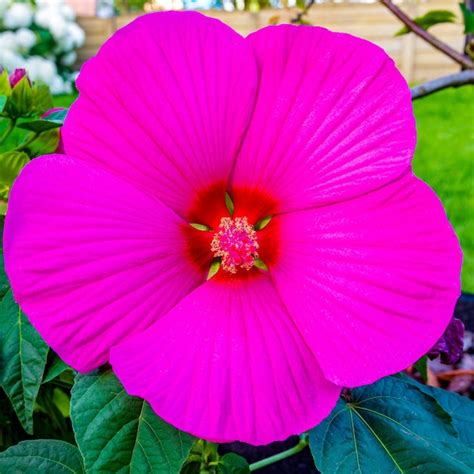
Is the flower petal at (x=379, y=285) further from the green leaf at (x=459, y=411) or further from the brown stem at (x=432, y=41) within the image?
the brown stem at (x=432, y=41)

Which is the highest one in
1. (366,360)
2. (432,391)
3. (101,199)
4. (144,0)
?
(101,199)

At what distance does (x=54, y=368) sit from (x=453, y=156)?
3.29m

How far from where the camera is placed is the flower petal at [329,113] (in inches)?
19.5

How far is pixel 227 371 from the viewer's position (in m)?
0.48

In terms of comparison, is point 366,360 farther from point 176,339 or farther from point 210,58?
point 210,58

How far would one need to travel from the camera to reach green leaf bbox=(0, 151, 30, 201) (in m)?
0.70

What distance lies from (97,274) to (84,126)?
11 centimetres

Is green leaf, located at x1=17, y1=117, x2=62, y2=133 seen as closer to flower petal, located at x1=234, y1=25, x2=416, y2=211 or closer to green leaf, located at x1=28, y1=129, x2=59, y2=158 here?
green leaf, located at x1=28, y1=129, x2=59, y2=158

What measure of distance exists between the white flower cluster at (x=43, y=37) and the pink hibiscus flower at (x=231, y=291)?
5730 millimetres

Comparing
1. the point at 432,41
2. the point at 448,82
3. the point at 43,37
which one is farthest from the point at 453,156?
the point at 43,37

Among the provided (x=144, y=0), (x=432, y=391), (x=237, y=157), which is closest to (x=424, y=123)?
(x=432, y=391)

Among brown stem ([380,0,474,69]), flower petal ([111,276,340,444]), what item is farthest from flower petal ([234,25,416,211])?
brown stem ([380,0,474,69])

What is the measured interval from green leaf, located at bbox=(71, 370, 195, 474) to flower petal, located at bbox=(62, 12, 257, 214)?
0.17m

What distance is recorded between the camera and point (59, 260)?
477 millimetres
